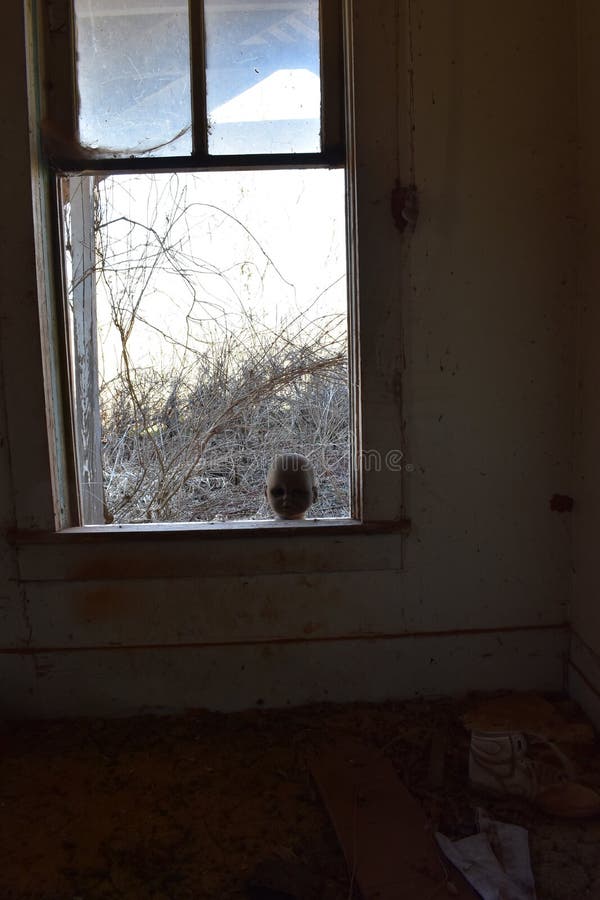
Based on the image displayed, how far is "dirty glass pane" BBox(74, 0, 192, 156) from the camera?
89.5 inches

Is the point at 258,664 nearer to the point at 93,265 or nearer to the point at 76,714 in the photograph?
the point at 76,714

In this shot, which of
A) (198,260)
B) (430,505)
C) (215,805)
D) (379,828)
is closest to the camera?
(379,828)

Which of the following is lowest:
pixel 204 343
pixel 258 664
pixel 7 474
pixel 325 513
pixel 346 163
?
pixel 258 664

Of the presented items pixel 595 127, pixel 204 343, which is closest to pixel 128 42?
pixel 204 343

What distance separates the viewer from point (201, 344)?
301 cm

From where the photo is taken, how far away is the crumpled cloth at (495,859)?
1598 millimetres

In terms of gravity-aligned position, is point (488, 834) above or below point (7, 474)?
below

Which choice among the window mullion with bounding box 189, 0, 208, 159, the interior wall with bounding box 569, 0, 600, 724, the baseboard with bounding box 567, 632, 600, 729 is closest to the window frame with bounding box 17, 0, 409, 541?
the window mullion with bounding box 189, 0, 208, 159

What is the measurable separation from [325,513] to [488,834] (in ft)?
4.95

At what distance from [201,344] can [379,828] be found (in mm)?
2074

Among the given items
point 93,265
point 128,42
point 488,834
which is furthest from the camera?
point 93,265

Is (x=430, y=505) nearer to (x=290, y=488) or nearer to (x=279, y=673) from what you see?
(x=290, y=488)

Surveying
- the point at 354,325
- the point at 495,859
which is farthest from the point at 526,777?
the point at 354,325

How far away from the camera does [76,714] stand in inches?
94.7
